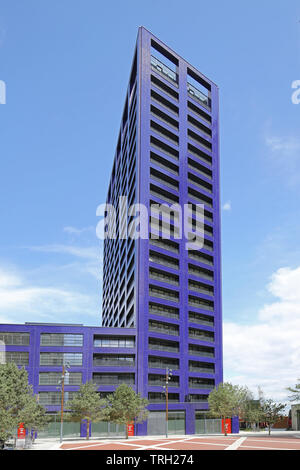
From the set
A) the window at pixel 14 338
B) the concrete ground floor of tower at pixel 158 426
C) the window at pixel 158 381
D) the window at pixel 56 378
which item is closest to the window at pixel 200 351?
the window at pixel 158 381

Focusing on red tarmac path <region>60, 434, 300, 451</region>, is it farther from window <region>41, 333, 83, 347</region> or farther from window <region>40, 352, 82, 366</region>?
window <region>41, 333, 83, 347</region>

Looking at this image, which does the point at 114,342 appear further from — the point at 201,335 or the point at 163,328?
the point at 201,335

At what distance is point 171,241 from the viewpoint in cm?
9862

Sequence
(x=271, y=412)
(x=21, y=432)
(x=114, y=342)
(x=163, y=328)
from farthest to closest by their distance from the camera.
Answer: (x=163, y=328) → (x=114, y=342) → (x=271, y=412) → (x=21, y=432)

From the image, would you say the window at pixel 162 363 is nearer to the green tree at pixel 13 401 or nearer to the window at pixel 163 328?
the window at pixel 163 328

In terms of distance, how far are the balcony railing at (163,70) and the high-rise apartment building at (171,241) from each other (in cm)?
22

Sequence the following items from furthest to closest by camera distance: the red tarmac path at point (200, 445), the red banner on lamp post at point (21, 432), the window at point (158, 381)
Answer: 1. the window at point (158, 381)
2. the red banner on lamp post at point (21, 432)
3. the red tarmac path at point (200, 445)

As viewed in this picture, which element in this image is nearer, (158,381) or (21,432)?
(21,432)

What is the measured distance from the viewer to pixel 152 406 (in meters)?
85.0

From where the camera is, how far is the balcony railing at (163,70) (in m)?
106

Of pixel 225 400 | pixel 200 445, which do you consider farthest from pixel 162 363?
pixel 200 445

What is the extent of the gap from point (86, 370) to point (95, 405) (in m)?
20.7

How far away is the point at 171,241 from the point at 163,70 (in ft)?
128
